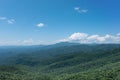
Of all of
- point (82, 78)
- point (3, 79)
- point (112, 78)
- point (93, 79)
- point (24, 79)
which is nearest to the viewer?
point (112, 78)

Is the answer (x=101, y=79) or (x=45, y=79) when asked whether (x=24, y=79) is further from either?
(x=101, y=79)

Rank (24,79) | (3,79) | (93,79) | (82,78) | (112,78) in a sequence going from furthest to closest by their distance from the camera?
(24,79) < (3,79) < (82,78) < (93,79) < (112,78)

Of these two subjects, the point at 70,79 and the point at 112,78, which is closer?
the point at 112,78

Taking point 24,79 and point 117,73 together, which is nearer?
point 117,73

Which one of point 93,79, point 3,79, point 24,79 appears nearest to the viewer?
point 93,79

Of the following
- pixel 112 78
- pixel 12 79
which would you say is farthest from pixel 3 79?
pixel 112 78

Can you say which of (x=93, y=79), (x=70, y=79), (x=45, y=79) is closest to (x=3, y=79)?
(x=45, y=79)

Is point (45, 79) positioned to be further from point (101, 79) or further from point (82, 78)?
point (101, 79)

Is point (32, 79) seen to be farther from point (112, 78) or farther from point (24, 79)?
point (112, 78)
